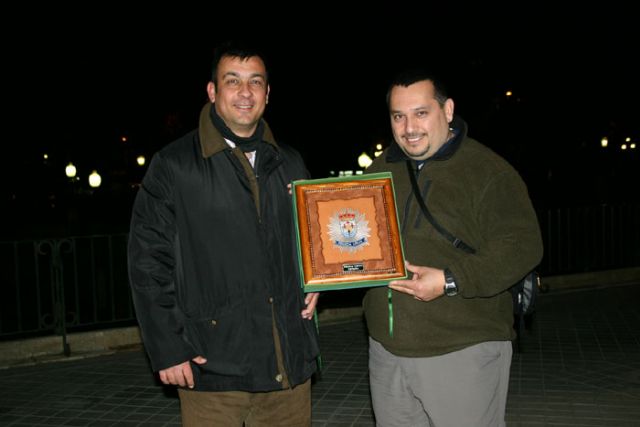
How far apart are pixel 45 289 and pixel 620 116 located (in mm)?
28154

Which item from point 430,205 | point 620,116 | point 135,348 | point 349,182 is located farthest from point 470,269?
point 620,116

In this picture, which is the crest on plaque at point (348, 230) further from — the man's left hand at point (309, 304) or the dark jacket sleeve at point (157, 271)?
the dark jacket sleeve at point (157, 271)

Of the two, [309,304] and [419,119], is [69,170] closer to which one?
[309,304]

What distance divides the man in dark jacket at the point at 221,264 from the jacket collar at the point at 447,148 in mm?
582

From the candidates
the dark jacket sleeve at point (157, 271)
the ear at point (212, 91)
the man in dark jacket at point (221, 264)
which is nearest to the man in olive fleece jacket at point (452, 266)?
the man in dark jacket at point (221, 264)

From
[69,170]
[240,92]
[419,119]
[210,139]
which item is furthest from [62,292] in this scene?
[69,170]

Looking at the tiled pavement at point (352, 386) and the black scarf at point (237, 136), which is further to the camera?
the tiled pavement at point (352, 386)

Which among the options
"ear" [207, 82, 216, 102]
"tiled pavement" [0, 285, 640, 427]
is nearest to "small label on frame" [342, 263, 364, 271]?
"ear" [207, 82, 216, 102]

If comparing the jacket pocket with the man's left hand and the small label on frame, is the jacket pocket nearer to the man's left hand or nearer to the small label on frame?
the man's left hand

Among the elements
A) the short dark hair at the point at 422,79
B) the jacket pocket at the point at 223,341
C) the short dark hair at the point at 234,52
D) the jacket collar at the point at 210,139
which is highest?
the short dark hair at the point at 234,52

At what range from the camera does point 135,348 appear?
8109 millimetres

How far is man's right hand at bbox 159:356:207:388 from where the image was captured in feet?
10.0

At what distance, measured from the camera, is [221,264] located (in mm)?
3100

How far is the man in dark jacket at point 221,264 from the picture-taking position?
3041 millimetres
